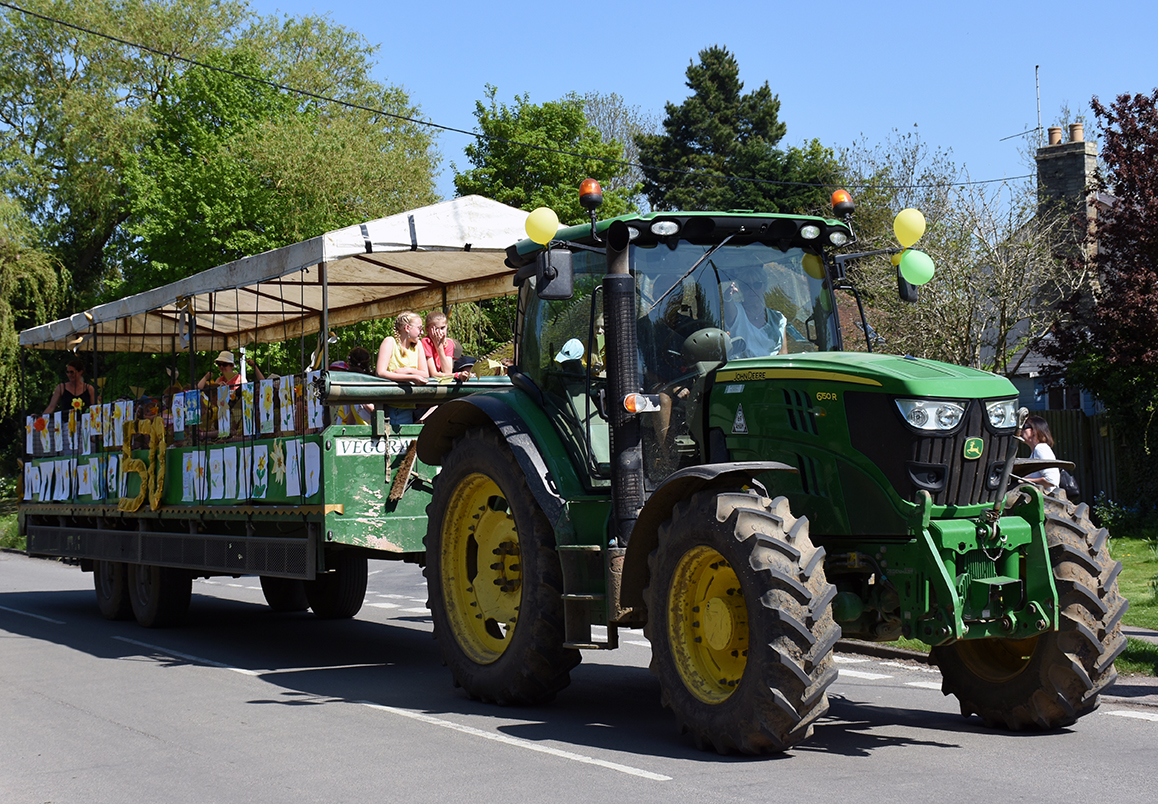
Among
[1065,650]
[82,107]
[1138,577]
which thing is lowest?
[1138,577]

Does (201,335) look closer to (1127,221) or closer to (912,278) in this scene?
(912,278)

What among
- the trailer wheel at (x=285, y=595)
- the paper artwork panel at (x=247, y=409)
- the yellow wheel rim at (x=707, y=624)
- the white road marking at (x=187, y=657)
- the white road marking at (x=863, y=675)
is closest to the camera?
the yellow wheel rim at (x=707, y=624)

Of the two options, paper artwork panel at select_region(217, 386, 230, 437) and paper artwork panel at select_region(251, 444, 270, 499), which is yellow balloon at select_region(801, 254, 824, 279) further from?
paper artwork panel at select_region(217, 386, 230, 437)

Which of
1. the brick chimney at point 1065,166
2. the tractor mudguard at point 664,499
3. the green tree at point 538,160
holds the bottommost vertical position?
the tractor mudguard at point 664,499

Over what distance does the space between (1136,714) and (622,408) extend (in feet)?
11.5

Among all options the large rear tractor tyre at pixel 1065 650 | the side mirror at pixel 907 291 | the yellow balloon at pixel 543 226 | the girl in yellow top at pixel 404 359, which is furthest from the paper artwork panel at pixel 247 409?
the large rear tractor tyre at pixel 1065 650

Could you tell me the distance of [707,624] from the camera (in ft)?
21.0

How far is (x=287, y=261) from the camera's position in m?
10.5

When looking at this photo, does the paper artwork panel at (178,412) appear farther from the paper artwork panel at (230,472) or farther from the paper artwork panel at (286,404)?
the paper artwork panel at (286,404)

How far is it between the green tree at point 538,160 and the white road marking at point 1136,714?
111ft

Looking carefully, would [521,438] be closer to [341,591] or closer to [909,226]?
[909,226]

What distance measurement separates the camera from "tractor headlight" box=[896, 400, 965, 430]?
6184 mm

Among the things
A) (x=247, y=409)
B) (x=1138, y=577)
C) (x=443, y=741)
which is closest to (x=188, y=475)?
(x=247, y=409)

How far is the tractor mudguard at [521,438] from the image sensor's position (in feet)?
24.4
